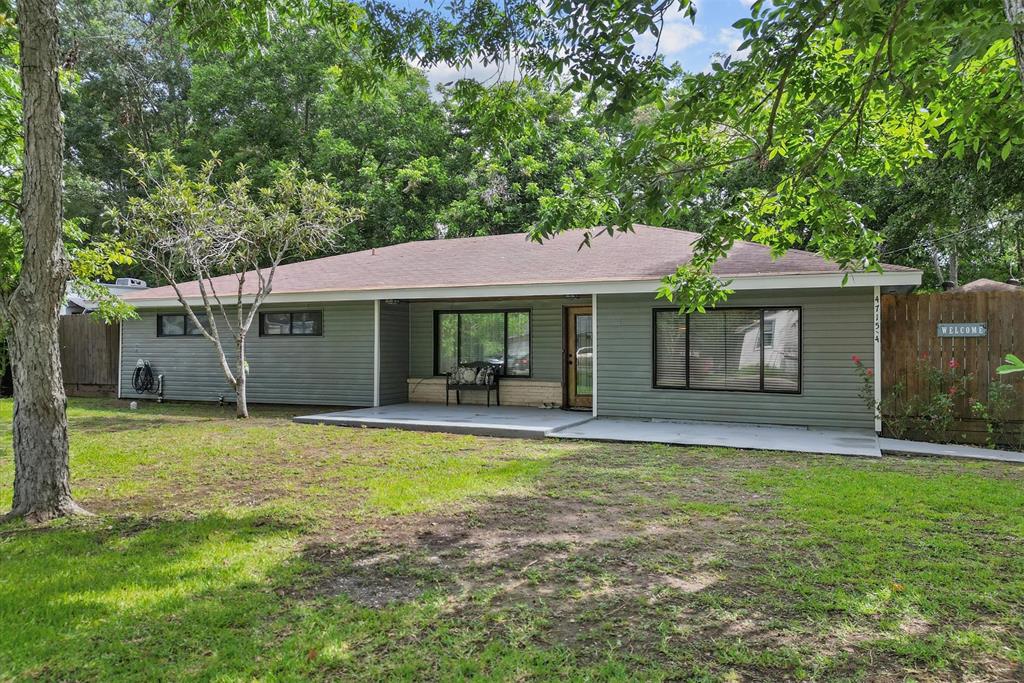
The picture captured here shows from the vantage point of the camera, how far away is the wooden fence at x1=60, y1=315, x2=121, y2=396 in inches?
603

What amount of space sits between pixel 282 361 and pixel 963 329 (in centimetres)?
1197

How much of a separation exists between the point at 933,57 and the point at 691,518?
12.0ft

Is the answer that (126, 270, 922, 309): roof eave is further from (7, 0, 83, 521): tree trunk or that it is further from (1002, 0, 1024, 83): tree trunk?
(7, 0, 83, 521): tree trunk

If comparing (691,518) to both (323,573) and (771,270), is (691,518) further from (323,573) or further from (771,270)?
(771,270)

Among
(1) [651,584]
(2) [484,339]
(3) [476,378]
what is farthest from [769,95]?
(2) [484,339]

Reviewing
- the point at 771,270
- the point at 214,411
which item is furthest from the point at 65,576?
the point at 214,411

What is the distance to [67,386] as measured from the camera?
51.9ft

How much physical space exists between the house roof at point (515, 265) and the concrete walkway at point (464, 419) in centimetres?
224

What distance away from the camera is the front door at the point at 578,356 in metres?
11.7

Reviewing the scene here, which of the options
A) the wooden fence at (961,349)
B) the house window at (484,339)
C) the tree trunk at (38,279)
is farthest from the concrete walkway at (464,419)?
the tree trunk at (38,279)

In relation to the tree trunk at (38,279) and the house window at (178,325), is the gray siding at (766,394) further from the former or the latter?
the house window at (178,325)

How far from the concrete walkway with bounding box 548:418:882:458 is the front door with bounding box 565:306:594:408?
5.90 ft

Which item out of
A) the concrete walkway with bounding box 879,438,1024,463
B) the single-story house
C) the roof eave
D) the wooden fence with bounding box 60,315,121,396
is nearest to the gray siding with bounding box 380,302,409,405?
the single-story house

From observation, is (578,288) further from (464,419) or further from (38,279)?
(38,279)
